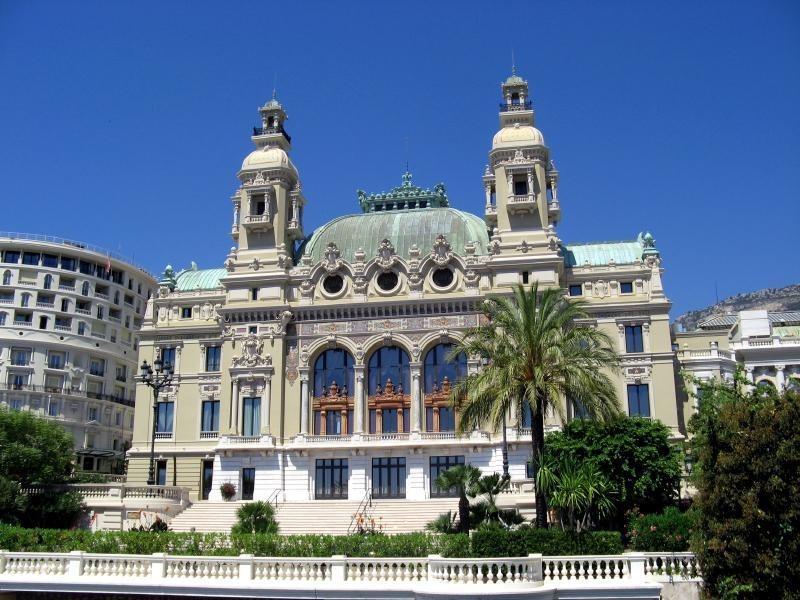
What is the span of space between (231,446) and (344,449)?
8238mm

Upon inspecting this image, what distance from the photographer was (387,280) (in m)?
61.6

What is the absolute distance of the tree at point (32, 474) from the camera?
147 ft

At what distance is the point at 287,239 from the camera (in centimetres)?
6625

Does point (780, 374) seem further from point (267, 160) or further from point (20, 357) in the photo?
point (20, 357)

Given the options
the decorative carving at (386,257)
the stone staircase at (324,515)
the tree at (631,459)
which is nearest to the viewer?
the tree at (631,459)

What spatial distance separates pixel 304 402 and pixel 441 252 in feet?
48.7

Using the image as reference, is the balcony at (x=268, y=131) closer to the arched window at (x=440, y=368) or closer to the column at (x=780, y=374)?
the arched window at (x=440, y=368)

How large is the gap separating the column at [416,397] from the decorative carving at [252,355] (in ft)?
35.4

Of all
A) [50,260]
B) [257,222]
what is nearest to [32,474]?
[257,222]

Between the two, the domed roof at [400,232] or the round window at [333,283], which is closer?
the round window at [333,283]

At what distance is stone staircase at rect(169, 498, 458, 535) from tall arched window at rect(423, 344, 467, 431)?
6414 mm

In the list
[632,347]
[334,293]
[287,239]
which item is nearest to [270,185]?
[287,239]

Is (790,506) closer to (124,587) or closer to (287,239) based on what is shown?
(124,587)

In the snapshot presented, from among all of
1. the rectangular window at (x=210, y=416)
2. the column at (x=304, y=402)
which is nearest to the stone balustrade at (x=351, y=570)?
the column at (x=304, y=402)
